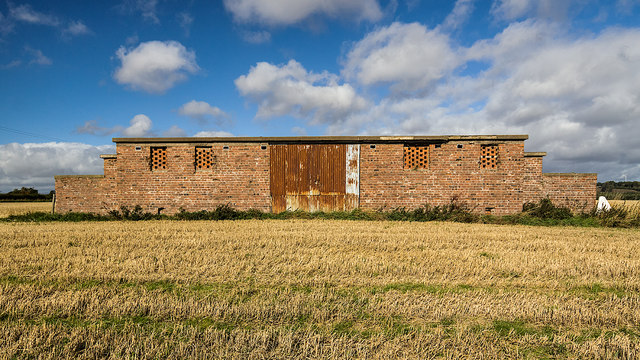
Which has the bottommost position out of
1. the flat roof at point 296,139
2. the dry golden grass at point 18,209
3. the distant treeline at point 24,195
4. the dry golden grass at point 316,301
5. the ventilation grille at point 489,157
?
the dry golden grass at point 316,301

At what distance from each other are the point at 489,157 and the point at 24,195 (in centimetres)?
4778

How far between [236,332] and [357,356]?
1241 mm

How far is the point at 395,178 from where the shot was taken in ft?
47.6

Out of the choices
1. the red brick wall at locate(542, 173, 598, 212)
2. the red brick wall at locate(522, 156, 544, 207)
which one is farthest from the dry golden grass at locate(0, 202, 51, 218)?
the red brick wall at locate(542, 173, 598, 212)

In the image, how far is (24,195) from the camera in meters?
35.3

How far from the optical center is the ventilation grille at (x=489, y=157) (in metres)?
14.4

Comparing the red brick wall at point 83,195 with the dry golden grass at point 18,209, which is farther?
the dry golden grass at point 18,209

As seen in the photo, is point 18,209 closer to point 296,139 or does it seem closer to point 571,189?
point 296,139

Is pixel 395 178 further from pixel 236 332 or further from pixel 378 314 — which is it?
pixel 236 332

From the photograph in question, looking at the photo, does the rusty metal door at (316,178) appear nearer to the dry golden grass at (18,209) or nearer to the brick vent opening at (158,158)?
the brick vent opening at (158,158)

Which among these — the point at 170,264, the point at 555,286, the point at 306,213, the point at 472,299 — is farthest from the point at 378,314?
the point at 306,213

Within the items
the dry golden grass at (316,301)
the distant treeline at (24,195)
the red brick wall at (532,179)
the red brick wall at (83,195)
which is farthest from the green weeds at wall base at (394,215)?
the distant treeline at (24,195)

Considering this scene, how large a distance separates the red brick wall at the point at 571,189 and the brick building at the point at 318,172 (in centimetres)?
121

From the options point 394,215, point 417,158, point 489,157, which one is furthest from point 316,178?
point 489,157
